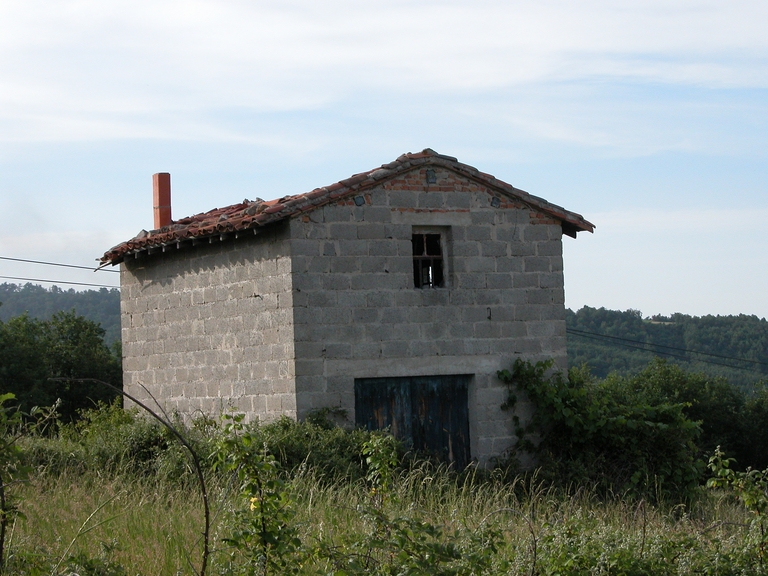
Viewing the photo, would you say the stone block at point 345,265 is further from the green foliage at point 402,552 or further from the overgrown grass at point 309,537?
the green foliage at point 402,552

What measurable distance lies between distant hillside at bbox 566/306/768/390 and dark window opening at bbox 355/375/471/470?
4526cm

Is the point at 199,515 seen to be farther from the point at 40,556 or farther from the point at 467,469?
the point at 467,469

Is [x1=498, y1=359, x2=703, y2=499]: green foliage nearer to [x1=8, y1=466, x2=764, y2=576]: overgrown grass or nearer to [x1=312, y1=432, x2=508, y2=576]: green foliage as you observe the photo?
[x1=8, y1=466, x2=764, y2=576]: overgrown grass

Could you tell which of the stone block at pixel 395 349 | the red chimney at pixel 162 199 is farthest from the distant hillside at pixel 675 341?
the stone block at pixel 395 349

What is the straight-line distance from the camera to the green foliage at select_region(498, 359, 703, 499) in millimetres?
13281

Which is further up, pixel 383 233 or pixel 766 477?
pixel 383 233

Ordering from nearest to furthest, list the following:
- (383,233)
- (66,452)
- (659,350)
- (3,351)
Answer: (66,452) < (383,233) < (3,351) < (659,350)

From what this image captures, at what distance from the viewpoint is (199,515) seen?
8.41 meters

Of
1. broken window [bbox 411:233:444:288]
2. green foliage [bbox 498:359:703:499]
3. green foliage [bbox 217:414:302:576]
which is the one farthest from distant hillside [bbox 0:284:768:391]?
green foliage [bbox 217:414:302:576]

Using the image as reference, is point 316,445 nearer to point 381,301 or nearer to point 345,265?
point 381,301

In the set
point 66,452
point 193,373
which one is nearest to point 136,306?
point 193,373

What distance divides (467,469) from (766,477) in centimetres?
532

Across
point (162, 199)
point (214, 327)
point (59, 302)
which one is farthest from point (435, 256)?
point (59, 302)

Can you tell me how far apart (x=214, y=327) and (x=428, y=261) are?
3.22 metres
